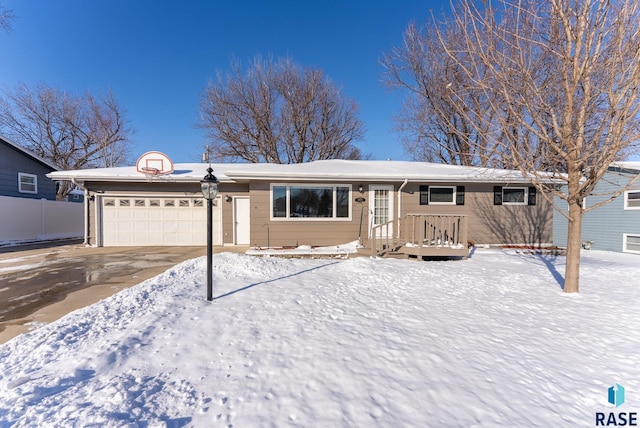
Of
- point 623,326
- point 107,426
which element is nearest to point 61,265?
point 107,426

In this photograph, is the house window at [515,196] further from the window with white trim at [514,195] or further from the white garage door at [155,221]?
the white garage door at [155,221]

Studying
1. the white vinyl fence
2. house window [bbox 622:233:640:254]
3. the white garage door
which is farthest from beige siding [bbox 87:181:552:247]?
the white vinyl fence

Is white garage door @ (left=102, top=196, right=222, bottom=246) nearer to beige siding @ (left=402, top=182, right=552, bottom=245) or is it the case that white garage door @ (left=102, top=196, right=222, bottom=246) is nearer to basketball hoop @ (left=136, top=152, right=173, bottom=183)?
basketball hoop @ (left=136, top=152, right=173, bottom=183)

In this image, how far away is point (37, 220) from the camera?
11000 mm

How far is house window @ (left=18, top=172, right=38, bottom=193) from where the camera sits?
1210 cm

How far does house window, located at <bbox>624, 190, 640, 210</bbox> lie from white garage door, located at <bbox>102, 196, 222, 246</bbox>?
13873mm

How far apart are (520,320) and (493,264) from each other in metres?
3.31

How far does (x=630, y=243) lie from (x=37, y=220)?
2305 centimetres

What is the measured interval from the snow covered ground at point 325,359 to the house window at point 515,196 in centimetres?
474

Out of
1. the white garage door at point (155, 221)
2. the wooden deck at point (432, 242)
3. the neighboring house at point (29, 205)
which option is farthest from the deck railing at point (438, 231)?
the neighboring house at point (29, 205)

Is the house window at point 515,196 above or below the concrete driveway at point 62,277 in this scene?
above

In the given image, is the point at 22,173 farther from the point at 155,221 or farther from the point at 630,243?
the point at 630,243

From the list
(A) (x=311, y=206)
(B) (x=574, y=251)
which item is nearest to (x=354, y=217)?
(A) (x=311, y=206)

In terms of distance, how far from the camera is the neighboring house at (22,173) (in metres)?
11.4
